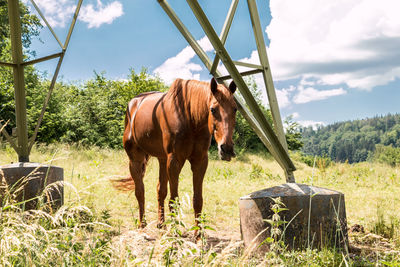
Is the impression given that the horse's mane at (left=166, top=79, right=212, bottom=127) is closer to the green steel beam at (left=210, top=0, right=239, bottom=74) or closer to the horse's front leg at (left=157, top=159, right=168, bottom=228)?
the green steel beam at (left=210, top=0, right=239, bottom=74)

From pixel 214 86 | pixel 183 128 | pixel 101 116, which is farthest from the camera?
pixel 101 116

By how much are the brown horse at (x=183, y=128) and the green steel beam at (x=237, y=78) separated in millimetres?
304

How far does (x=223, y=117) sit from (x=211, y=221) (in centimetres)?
151

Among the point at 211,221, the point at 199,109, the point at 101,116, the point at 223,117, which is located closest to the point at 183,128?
the point at 199,109

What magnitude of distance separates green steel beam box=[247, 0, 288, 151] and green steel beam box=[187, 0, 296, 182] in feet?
0.47

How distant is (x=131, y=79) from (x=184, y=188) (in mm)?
17958

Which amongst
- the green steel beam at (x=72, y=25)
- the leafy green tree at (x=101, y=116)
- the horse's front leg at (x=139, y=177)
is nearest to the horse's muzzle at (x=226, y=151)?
the horse's front leg at (x=139, y=177)

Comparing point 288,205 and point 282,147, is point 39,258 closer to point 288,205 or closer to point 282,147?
point 288,205

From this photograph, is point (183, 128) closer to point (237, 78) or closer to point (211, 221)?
point (237, 78)

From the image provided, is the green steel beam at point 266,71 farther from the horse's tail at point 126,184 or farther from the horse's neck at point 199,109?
the horse's tail at point 126,184

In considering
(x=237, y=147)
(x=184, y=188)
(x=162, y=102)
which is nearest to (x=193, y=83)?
(x=162, y=102)

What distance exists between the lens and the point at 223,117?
3760mm

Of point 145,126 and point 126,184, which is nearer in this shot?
point 145,126

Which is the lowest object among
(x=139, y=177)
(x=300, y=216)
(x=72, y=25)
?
(x=300, y=216)
